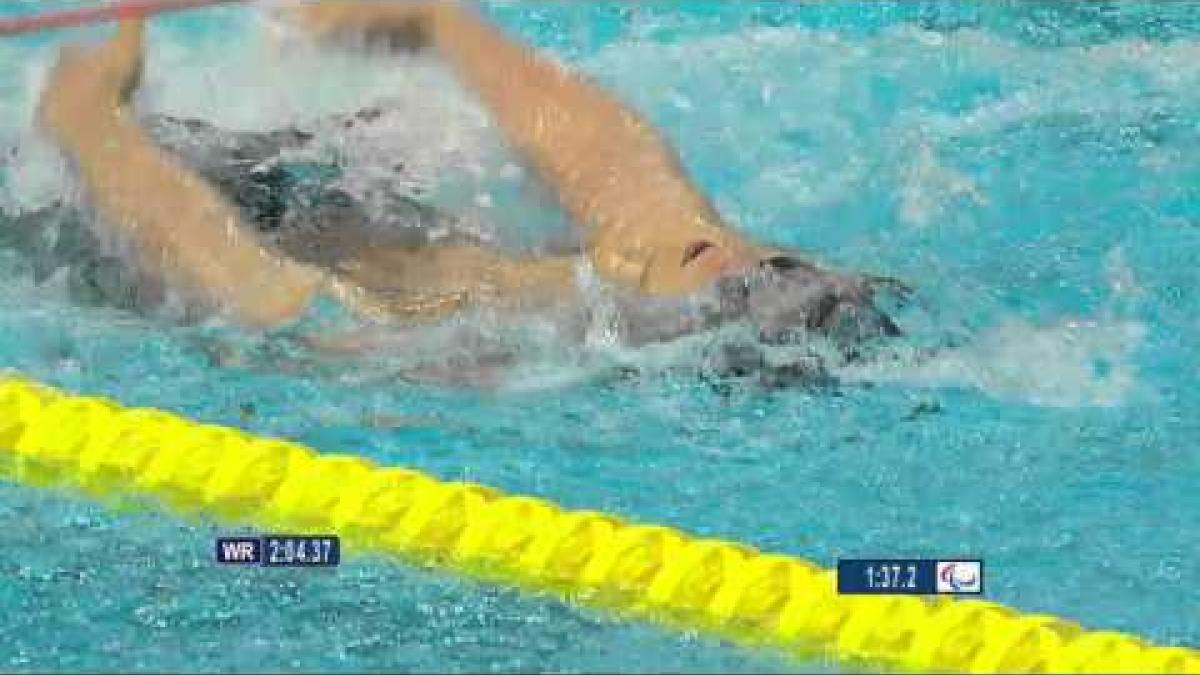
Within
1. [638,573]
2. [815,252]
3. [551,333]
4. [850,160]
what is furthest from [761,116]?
[638,573]

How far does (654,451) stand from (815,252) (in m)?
1.05

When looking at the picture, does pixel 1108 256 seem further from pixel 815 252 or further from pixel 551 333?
pixel 551 333

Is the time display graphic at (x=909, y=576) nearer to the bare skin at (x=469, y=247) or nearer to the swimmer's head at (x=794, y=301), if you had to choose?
the swimmer's head at (x=794, y=301)

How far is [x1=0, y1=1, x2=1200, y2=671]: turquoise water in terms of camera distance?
3.90 m

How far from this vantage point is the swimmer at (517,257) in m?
4.65

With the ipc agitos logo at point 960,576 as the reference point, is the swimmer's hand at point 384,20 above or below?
above

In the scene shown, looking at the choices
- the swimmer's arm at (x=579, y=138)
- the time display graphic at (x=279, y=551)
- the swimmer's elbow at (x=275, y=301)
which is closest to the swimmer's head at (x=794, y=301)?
the swimmer's arm at (x=579, y=138)

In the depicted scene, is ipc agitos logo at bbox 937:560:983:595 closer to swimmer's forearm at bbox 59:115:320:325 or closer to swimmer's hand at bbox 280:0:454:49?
swimmer's forearm at bbox 59:115:320:325

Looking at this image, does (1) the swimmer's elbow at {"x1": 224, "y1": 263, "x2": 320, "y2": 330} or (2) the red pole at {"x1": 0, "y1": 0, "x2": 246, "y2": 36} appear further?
(2) the red pole at {"x1": 0, "y1": 0, "x2": 246, "y2": 36}

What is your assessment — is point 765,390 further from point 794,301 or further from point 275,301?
point 275,301

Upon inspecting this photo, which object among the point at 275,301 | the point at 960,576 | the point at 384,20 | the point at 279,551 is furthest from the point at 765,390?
the point at 384,20

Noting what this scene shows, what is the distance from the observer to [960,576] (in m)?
4.10

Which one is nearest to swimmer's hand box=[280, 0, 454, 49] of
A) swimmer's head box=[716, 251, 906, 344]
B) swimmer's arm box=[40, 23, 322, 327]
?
swimmer's arm box=[40, 23, 322, 327]

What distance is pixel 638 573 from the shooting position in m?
4.01
